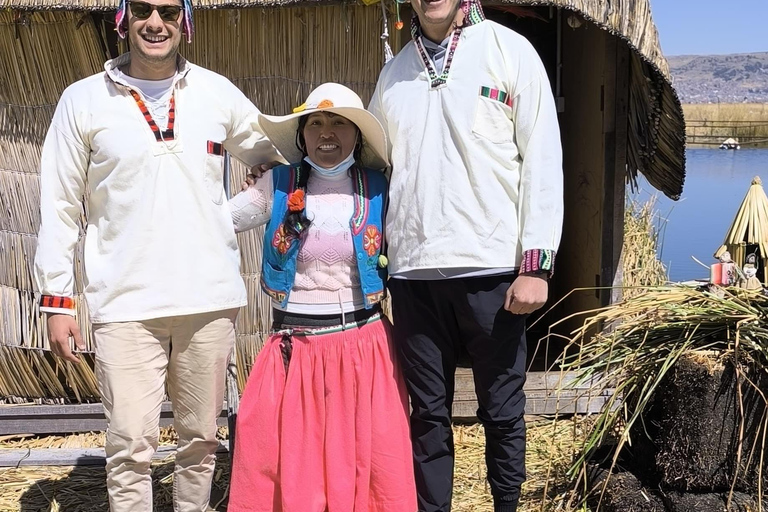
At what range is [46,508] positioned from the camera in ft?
12.6

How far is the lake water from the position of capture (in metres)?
10.7

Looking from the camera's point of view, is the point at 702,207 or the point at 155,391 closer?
the point at 155,391

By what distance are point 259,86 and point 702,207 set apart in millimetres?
12596

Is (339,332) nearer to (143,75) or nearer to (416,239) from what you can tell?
(416,239)

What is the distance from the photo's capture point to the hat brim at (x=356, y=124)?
2.90m

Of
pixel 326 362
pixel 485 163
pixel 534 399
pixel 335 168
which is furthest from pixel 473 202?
pixel 534 399

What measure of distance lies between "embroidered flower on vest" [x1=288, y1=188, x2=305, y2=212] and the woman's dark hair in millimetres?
20

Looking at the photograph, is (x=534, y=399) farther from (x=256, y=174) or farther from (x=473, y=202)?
(x=256, y=174)

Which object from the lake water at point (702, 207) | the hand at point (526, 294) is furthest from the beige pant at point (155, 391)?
the lake water at point (702, 207)

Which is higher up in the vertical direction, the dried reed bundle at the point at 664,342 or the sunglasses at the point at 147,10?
the sunglasses at the point at 147,10

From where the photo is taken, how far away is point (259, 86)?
14.4ft

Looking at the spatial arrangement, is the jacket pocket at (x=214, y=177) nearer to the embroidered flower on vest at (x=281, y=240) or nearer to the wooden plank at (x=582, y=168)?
the embroidered flower on vest at (x=281, y=240)

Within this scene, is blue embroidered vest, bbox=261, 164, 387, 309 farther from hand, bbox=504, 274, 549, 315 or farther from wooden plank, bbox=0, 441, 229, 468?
wooden plank, bbox=0, 441, 229, 468

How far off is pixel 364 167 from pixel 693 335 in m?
1.36
